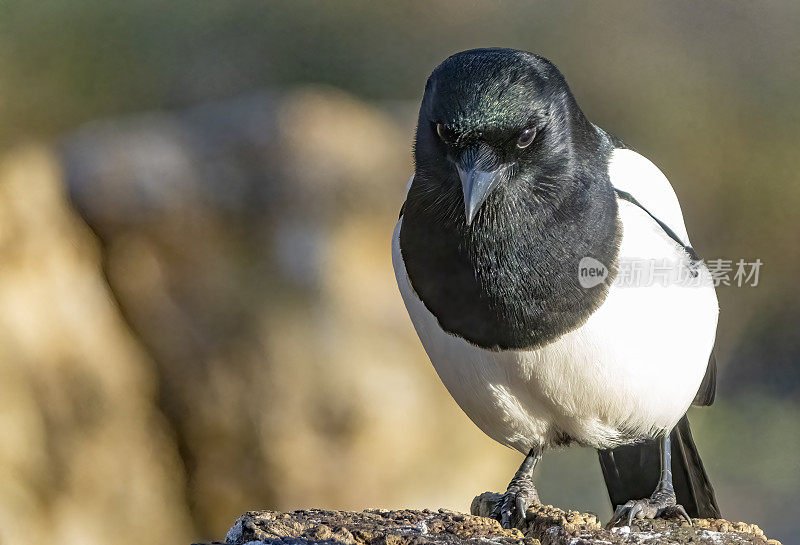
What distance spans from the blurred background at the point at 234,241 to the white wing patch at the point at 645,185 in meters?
1.05

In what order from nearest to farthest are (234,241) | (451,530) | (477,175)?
(477,175) < (451,530) < (234,241)

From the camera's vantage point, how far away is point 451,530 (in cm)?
130

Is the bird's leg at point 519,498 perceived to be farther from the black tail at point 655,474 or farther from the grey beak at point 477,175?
the grey beak at point 477,175

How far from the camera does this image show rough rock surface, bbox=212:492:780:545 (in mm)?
1223

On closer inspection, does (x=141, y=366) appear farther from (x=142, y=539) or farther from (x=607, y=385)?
(x=607, y=385)

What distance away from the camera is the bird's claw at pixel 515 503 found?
4.88 ft

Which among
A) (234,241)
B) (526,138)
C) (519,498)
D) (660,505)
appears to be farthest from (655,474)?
(234,241)

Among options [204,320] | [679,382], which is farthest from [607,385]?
[204,320]

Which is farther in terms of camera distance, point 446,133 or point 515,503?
point 515,503

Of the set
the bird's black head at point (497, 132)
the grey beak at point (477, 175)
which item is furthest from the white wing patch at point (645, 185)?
the grey beak at point (477, 175)

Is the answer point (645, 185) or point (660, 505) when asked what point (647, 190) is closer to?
point (645, 185)

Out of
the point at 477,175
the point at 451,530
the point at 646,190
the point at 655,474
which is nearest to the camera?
the point at 477,175

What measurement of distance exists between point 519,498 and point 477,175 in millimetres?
575

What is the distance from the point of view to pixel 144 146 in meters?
2.58
